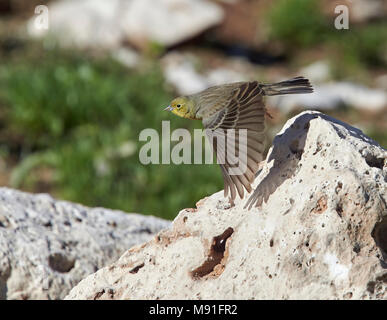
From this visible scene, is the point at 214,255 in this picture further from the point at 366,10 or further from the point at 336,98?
the point at 366,10

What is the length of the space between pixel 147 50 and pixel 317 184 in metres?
8.80

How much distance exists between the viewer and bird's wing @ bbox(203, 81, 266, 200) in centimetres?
298

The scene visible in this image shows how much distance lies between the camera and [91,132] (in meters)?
8.24

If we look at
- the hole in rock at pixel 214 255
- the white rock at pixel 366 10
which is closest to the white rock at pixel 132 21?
the white rock at pixel 366 10

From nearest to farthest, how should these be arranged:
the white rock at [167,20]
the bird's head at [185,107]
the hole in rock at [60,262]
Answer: the bird's head at [185,107] < the hole in rock at [60,262] < the white rock at [167,20]

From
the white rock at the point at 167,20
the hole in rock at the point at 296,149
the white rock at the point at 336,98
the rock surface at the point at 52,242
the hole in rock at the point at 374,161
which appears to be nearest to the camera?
the hole in rock at the point at 374,161

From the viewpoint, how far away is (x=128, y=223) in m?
4.37

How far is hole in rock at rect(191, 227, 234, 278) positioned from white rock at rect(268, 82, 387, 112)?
6852 mm

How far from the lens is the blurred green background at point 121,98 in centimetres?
735

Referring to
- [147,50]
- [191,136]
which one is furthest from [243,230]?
[147,50]

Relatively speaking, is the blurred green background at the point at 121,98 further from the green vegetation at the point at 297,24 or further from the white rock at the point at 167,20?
the white rock at the point at 167,20

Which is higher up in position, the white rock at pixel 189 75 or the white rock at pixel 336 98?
the white rock at pixel 189 75

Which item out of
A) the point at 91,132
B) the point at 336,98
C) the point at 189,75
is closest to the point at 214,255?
the point at 91,132
